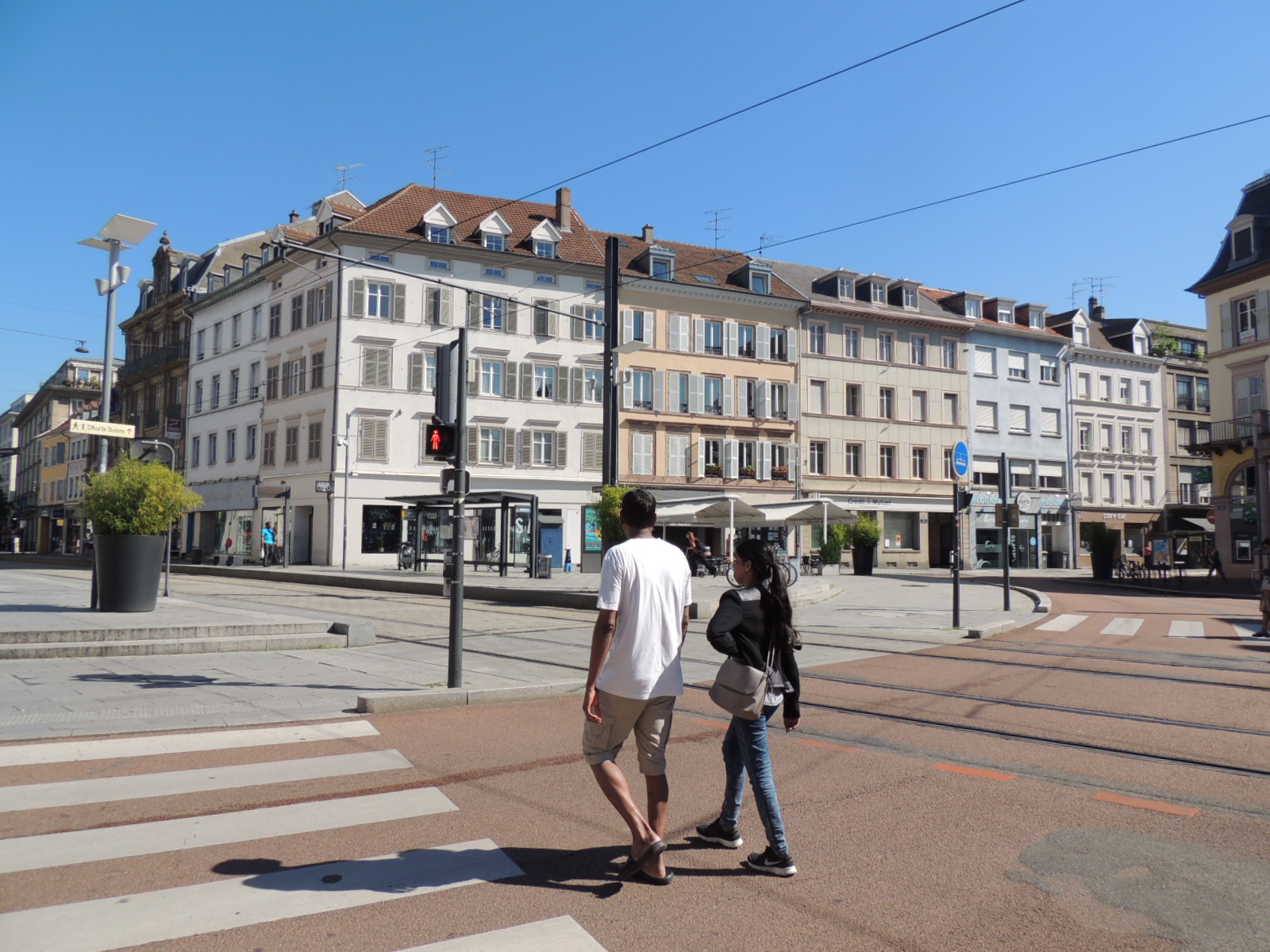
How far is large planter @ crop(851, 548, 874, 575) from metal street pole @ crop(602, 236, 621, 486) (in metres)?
14.4

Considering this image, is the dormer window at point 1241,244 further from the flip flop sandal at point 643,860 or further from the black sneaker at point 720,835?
the flip flop sandal at point 643,860

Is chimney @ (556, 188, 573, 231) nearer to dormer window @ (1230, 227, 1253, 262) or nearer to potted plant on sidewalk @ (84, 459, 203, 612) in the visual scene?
dormer window @ (1230, 227, 1253, 262)

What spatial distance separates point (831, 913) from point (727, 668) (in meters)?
1.08

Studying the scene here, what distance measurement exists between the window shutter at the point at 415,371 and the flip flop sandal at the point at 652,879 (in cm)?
3747

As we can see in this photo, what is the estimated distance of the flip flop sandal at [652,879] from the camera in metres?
4.12

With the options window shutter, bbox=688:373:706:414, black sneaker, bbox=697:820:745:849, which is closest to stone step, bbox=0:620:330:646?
black sneaker, bbox=697:820:745:849

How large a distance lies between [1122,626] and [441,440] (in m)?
13.6

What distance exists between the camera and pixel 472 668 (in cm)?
1080

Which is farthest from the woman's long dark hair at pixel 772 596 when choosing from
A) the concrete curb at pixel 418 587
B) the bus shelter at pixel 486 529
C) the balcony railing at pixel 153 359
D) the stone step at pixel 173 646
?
the balcony railing at pixel 153 359

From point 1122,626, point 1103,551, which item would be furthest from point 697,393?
point 1122,626

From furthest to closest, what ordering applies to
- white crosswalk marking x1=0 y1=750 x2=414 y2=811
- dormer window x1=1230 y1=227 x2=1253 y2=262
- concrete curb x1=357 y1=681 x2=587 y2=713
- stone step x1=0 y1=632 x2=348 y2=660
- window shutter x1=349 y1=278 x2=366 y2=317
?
1. window shutter x1=349 y1=278 x2=366 y2=317
2. dormer window x1=1230 y1=227 x2=1253 y2=262
3. stone step x1=0 y1=632 x2=348 y2=660
4. concrete curb x1=357 y1=681 x2=587 y2=713
5. white crosswalk marking x1=0 y1=750 x2=414 y2=811

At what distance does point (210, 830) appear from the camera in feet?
15.7

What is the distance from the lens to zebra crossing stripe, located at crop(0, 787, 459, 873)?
4402mm

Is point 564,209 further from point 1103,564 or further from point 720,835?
point 720,835
